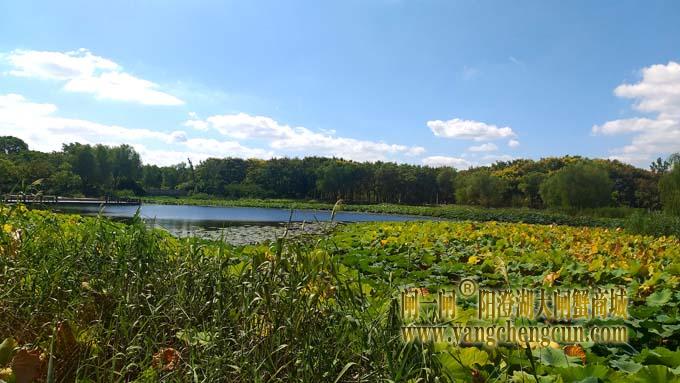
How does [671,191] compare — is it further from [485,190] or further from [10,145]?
[10,145]

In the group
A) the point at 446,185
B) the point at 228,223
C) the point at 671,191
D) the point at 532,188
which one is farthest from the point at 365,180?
the point at 228,223

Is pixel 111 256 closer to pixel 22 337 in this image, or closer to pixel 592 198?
pixel 22 337

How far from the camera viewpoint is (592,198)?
3878cm

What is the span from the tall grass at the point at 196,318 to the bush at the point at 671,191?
70.0ft

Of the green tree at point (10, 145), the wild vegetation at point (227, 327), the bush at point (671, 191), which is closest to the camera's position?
the wild vegetation at point (227, 327)

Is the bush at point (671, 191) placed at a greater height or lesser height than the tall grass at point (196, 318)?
greater

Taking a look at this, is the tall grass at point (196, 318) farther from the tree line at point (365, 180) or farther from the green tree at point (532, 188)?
the green tree at point (532, 188)

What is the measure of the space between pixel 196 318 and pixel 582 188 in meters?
42.5

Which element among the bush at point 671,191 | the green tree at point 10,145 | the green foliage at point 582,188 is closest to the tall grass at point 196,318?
the bush at point 671,191

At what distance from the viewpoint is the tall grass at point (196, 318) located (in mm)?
1619

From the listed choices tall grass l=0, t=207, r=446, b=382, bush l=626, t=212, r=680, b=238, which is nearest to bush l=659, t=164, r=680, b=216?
bush l=626, t=212, r=680, b=238

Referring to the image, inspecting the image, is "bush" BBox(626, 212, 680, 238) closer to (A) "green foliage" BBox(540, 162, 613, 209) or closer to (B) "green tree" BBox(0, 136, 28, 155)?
(A) "green foliage" BBox(540, 162, 613, 209)

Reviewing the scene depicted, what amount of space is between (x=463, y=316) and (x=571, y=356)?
430mm

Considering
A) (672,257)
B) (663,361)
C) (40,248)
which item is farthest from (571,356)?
(672,257)
